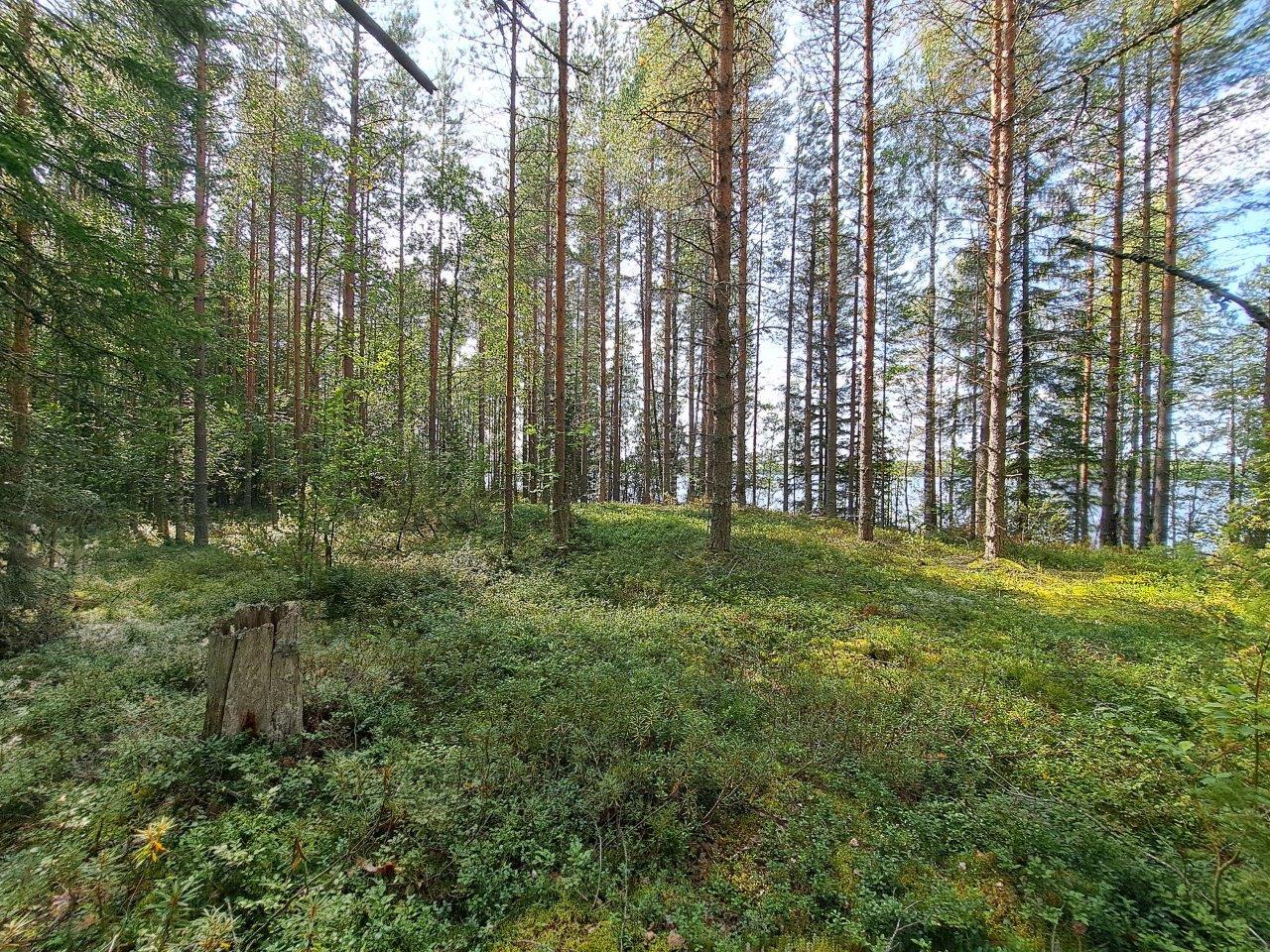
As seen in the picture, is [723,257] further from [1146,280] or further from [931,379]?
[931,379]

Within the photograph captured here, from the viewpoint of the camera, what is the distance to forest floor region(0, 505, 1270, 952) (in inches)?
83.0

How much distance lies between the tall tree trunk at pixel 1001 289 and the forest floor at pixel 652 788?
317 centimetres

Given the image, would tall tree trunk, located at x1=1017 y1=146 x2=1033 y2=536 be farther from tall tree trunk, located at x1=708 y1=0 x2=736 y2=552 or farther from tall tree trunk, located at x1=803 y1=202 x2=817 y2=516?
tall tree trunk, located at x1=708 y1=0 x2=736 y2=552

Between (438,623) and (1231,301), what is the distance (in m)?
6.42

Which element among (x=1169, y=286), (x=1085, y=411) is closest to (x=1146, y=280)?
(x=1169, y=286)

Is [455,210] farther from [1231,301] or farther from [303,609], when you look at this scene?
[1231,301]

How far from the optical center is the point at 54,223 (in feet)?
14.0

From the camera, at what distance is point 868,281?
972 cm

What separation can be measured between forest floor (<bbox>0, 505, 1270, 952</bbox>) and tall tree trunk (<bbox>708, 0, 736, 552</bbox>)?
2.57 meters

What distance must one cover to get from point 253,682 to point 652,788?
2849mm

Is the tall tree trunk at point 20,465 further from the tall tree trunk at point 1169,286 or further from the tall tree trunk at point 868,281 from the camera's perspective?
the tall tree trunk at point 1169,286

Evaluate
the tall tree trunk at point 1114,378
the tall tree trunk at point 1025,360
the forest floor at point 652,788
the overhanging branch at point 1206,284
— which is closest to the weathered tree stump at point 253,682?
the forest floor at point 652,788

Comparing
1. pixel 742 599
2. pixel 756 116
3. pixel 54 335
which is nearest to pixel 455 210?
pixel 756 116

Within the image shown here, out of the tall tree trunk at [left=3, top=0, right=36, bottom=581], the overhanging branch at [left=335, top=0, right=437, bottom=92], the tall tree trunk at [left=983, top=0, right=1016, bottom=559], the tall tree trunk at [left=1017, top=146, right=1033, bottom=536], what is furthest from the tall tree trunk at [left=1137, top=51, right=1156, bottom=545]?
the tall tree trunk at [left=3, top=0, right=36, bottom=581]
